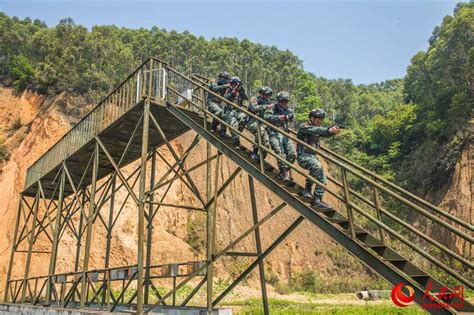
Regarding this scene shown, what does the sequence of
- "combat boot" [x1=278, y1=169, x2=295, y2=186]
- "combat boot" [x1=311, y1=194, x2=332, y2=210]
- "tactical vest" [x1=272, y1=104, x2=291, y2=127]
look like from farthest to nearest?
"tactical vest" [x1=272, y1=104, x2=291, y2=127]
"combat boot" [x1=278, y1=169, x2=295, y2=186]
"combat boot" [x1=311, y1=194, x2=332, y2=210]

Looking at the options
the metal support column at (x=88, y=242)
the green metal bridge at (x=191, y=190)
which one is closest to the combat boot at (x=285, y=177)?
the green metal bridge at (x=191, y=190)

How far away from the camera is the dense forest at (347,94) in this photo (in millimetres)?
38906

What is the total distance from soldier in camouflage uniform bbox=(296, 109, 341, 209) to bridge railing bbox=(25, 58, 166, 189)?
4302mm

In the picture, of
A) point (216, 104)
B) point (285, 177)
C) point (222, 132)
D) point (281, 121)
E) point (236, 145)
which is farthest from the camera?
point (216, 104)

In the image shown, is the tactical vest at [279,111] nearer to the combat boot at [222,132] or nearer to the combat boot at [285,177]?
the combat boot at [285,177]

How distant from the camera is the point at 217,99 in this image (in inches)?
379

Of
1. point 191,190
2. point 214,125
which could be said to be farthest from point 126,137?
point 214,125

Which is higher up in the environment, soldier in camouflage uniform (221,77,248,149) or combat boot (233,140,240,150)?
soldier in camouflage uniform (221,77,248,149)

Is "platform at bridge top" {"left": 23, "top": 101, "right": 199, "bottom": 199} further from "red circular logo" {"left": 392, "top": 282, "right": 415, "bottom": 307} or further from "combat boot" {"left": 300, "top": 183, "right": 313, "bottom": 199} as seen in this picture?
"red circular logo" {"left": 392, "top": 282, "right": 415, "bottom": 307}

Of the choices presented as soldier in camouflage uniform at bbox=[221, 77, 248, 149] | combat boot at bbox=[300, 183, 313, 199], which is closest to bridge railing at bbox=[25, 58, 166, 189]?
soldier in camouflage uniform at bbox=[221, 77, 248, 149]

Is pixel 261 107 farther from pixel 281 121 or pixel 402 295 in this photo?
pixel 402 295

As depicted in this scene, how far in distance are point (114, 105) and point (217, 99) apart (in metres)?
4.11

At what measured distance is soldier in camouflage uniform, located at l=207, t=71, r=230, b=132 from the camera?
9250 millimetres

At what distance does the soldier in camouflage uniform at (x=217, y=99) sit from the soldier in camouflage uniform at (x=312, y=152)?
2.59 metres
